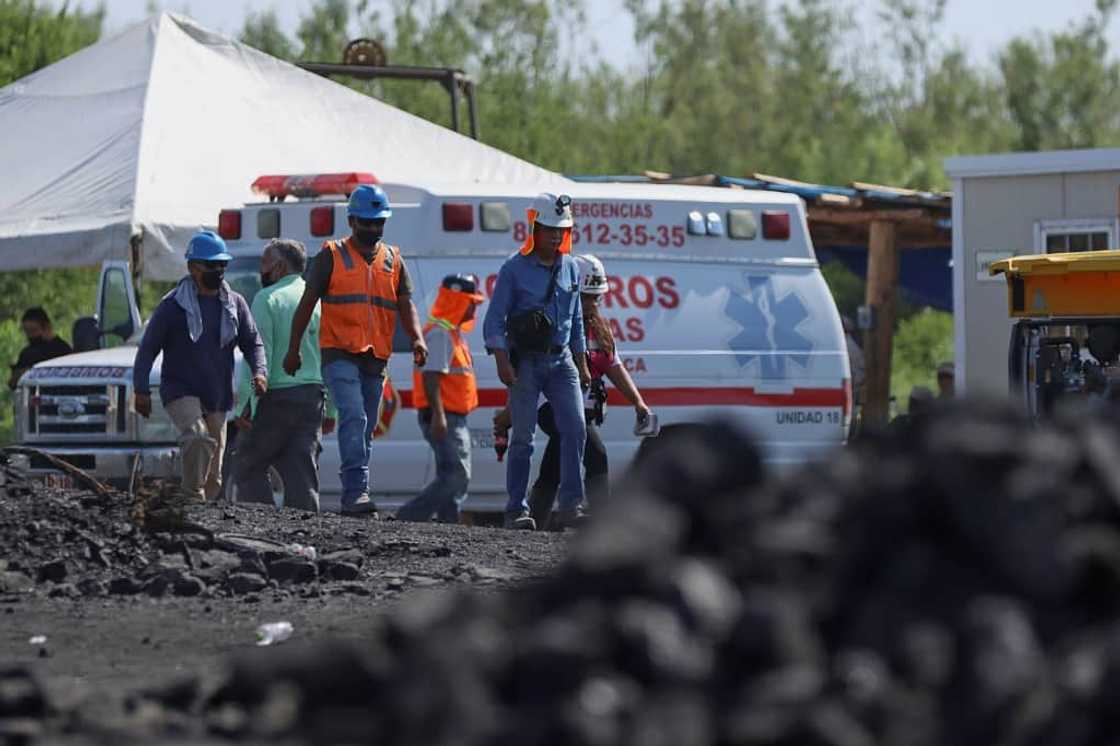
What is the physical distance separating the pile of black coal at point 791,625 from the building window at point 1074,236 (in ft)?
52.8

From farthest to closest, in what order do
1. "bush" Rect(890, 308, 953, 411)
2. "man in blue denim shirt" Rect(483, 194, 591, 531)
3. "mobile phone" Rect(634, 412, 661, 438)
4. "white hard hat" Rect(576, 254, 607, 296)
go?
"bush" Rect(890, 308, 953, 411) < "mobile phone" Rect(634, 412, 661, 438) < "white hard hat" Rect(576, 254, 607, 296) < "man in blue denim shirt" Rect(483, 194, 591, 531)

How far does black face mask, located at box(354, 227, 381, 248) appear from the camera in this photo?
491 inches

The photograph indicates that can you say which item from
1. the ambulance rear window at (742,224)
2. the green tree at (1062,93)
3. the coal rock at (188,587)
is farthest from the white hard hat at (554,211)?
the green tree at (1062,93)

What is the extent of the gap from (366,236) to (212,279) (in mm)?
898

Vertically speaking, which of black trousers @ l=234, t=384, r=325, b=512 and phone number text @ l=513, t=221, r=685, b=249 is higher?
phone number text @ l=513, t=221, r=685, b=249

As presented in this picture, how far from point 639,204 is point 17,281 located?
76.1 ft

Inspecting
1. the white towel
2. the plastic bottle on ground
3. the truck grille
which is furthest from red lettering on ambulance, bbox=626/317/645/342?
the plastic bottle on ground

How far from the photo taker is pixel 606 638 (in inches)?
142

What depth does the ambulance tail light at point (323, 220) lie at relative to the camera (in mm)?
14016

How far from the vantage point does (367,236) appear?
12500 mm

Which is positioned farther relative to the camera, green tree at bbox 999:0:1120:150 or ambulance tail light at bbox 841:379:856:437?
green tree at bbox 999:0:1120:150

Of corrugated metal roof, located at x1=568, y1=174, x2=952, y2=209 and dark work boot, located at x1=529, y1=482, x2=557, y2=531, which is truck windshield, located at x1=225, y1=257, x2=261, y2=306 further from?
corrugated metal roof, located at x1=568, y1=174, x2=952, y2=209

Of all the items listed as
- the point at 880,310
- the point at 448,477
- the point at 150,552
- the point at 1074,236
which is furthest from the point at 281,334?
the point at 880,310

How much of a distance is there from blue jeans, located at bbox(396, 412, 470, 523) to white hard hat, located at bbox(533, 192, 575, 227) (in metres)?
1.68
